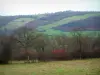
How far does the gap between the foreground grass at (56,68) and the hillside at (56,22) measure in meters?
0.50

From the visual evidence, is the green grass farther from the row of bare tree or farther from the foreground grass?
the foreground grass

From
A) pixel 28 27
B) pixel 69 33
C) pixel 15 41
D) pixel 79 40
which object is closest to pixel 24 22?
pixel 28 27

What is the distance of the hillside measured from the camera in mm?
3111

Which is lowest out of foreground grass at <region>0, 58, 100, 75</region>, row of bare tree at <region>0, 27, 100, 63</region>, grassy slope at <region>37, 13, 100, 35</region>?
foreground grass at <region>0, 58, 100, 75</region>

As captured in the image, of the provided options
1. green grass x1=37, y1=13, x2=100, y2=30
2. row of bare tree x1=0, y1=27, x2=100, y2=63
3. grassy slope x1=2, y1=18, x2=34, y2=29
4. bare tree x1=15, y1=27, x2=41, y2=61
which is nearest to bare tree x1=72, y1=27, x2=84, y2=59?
row of bare tree x1=0, y1=27, x2=100, y2=63

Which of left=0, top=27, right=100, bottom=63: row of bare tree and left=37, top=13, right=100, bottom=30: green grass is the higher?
left=37, top=13, right=100, bottom=30: green grass

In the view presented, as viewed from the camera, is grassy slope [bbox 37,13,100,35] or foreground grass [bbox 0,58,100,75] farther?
grassy slope [bbox 37,13,100,35]

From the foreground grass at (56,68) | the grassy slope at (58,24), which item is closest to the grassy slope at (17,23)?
the grassy slope at (58,24)

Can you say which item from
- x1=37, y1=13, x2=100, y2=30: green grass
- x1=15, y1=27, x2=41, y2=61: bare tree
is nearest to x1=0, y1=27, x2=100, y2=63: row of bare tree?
x1=15, y1=27, x2=41, y2=61: bare tree

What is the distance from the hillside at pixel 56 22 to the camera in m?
3.11

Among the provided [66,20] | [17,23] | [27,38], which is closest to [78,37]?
[66,20]

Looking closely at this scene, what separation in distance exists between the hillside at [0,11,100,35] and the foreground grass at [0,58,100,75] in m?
0.50

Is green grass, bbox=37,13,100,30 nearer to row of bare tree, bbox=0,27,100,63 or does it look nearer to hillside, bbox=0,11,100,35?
hillside, bbox=0,11,100,35

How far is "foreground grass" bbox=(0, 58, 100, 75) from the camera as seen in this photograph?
9.79 ft
